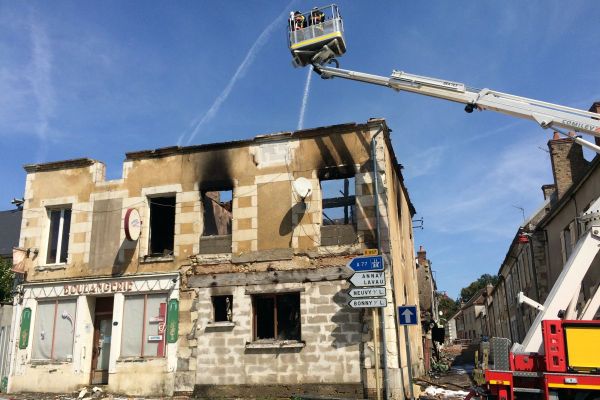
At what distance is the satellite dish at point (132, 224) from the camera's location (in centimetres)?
1542

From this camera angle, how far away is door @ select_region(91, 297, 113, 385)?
16.0 metres

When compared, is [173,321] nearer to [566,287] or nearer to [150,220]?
[150,220]

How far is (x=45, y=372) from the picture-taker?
16047 mm

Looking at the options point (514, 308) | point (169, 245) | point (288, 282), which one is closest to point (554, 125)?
point (288, 282)

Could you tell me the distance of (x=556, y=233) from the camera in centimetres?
1952

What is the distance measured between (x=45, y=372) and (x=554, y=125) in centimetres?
1615

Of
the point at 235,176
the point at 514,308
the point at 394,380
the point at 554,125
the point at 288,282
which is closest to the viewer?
the point at 554,125

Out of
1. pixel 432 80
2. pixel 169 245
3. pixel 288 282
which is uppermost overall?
pixel 432 80

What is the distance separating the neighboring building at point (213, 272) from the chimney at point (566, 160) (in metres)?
8.12

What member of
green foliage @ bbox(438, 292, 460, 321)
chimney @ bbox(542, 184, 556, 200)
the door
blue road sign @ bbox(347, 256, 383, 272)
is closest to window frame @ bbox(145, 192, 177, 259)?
the door

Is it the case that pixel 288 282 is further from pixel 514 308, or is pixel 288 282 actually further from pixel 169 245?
pixel 514 308

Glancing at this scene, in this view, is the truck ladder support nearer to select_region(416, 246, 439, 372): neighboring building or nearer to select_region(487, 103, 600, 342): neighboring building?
select_region(487, 103, 600, 342): neighboring building

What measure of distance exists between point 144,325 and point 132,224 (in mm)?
3105

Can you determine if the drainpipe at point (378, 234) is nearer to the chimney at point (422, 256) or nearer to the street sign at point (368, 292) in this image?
the street sign at point (368, 292)
